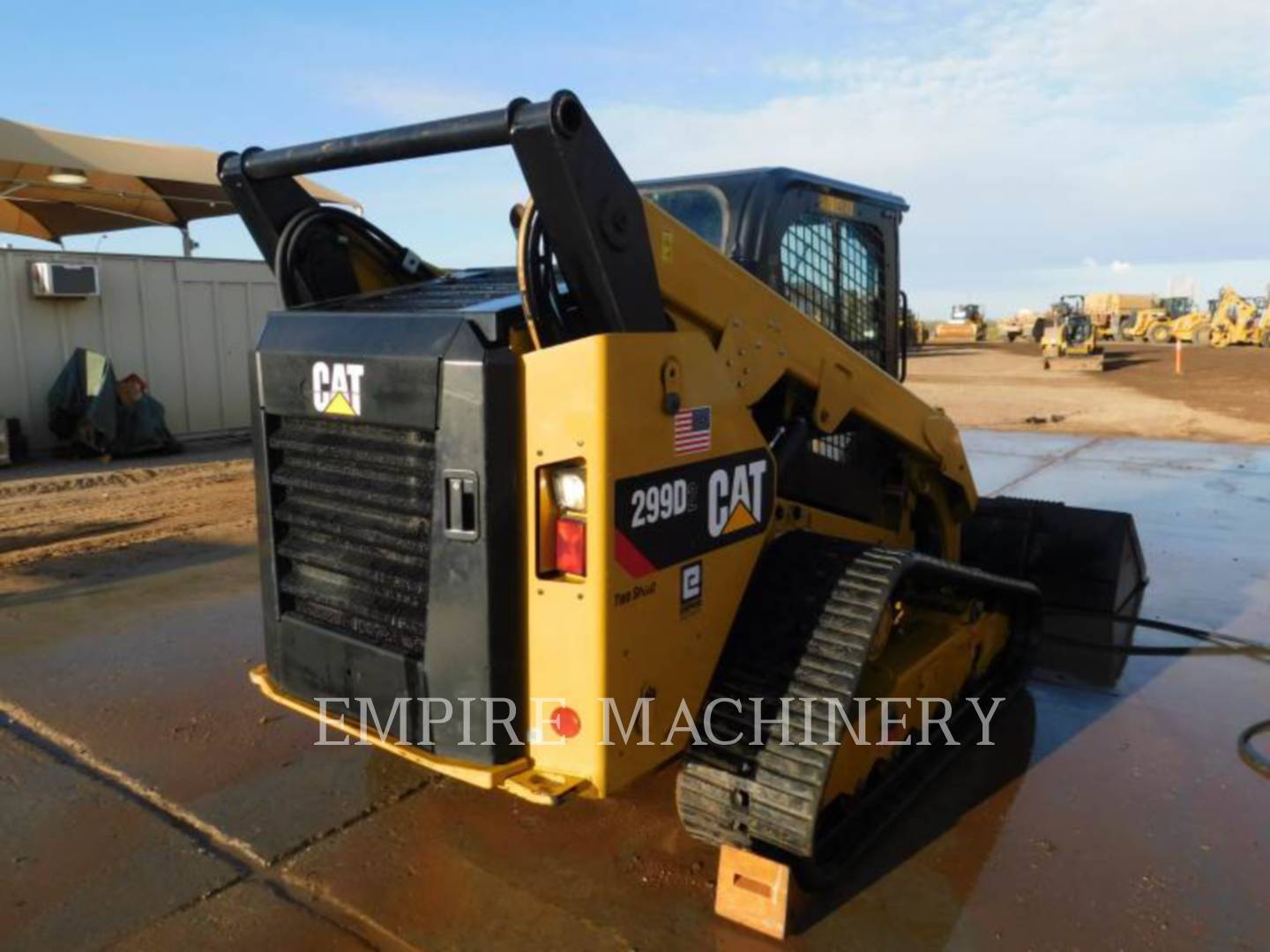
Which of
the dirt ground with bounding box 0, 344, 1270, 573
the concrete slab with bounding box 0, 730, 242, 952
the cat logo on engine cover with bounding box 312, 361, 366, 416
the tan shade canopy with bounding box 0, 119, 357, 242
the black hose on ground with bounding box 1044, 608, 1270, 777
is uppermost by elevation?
the tan shade canopy with bounding box 0, 119, 357, 242

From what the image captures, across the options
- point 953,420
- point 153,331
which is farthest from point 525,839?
point 953,420

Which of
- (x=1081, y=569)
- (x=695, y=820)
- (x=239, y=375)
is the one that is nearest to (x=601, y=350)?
(x=695, y=820)

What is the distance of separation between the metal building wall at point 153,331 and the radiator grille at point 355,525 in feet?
30.4

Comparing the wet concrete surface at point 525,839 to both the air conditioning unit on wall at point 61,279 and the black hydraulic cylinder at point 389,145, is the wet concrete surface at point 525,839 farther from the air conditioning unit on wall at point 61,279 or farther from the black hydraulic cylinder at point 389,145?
the air conditioning unit on wall at point 61,279

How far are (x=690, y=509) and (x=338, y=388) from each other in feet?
3.35

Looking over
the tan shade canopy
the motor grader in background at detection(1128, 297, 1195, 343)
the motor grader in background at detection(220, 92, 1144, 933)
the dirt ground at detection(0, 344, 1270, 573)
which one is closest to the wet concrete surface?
the motor grader in background at detection(220, 92, 1144, 933)

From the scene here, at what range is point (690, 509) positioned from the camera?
259 centimetres

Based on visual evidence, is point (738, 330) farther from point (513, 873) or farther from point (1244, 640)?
point (1244, 640)

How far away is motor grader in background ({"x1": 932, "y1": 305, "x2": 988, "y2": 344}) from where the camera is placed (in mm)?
52438

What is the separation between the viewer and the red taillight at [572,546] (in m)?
2.39

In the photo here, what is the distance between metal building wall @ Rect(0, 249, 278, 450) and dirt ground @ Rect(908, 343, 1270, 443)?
11.0 m

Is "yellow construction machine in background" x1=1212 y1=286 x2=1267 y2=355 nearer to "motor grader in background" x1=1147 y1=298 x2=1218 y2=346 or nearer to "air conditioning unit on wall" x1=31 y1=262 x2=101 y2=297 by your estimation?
"motor grader in background" x1=1147 y1=298 x2=1218 y2=346

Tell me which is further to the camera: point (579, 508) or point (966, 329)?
point (966, 329)

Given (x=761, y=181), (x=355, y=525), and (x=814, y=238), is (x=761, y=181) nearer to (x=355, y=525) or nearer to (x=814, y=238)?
(x=814, y=238)
